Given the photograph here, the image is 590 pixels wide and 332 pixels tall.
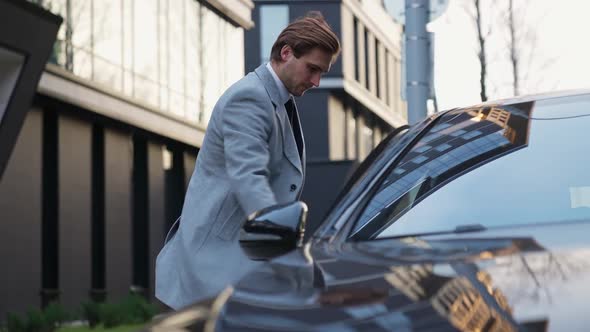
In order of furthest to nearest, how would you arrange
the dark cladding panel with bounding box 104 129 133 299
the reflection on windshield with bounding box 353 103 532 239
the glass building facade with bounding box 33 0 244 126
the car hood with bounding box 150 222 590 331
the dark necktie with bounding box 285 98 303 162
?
1. the dark cladding panel with bounding box 104 129 133 299
2. the glass building facade with bounding box 33 0 244 126
3. the dark necktie with bounding box 285 98 303 162
4. the reflection on windshield with bounding box 353 103 532 239
5. the car hood with bounding box 150 222 590 331

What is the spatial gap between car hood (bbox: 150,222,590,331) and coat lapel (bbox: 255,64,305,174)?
4.26 feet

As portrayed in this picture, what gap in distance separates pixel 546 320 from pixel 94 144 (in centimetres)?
2569

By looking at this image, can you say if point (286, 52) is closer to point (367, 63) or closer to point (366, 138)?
point (367, 63)

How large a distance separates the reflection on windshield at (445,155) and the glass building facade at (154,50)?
18399mm

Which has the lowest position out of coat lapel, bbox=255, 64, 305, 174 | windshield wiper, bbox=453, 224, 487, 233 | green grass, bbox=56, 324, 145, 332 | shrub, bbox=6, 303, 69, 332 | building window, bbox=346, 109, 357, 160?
green grass, bbox=56, 324, 145, 332

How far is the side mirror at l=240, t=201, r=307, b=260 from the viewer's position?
9.68ft

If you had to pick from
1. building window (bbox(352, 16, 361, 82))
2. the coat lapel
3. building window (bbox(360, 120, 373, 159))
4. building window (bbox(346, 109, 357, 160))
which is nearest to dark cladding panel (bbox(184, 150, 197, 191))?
building window (bbox(346, 109, 357, 160))

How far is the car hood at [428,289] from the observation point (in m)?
2.10

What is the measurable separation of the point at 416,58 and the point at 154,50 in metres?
20.9

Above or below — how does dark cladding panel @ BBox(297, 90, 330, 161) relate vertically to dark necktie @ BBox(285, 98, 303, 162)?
above

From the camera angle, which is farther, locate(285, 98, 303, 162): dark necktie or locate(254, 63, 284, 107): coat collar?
locate(285, 98, 303, 162): dark necktie

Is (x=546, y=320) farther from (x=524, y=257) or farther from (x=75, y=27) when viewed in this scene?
(x=75, y=27)

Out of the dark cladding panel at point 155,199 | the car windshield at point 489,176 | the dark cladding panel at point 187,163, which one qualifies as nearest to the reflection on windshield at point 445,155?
the car windshield at point 489,176

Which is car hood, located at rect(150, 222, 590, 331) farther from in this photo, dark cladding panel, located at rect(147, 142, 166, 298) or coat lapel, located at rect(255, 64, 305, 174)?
dark cladding panel, located at rect(147, 142, 166, 298)
